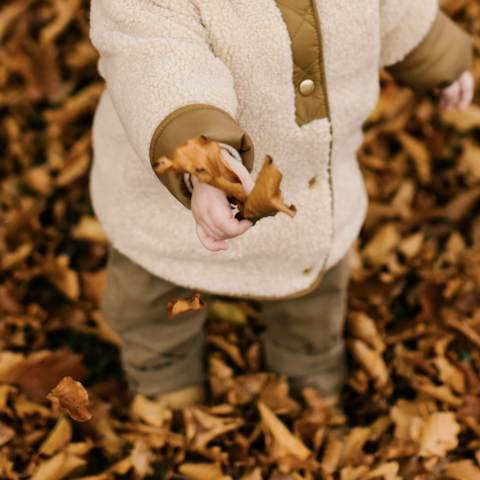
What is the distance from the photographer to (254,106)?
802mm

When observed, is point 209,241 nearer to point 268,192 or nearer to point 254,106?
point 268,192

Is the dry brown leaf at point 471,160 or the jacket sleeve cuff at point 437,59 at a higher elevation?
the jacket sleeve cuff at point 437,59

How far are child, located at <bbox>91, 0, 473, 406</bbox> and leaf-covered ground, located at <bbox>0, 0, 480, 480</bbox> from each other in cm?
10

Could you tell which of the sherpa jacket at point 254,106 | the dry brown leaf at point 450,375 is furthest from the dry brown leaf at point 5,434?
the dry brown leaf at point 450,375

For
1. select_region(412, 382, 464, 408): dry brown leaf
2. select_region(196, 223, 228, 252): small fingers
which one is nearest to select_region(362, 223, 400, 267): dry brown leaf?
select_region(412, 382, 464, 408): dry brown leaf

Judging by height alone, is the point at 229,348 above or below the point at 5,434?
below

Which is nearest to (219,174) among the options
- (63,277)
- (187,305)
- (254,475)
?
(187,305)

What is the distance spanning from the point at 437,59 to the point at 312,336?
26.2 inches

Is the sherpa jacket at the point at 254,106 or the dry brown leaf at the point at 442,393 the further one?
the dry brown leaf at the point at 442,393

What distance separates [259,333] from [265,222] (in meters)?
0.57

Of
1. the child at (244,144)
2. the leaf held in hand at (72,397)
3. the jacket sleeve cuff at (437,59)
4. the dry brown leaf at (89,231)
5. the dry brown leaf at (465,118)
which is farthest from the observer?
the dry brown leaf at (465,118)

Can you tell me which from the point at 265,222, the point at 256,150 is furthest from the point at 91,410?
the point at 256,150

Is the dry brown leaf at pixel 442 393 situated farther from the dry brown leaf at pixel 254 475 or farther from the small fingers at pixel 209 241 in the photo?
the small fingers at pixel 209 241

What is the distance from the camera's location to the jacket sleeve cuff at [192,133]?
586 mm
